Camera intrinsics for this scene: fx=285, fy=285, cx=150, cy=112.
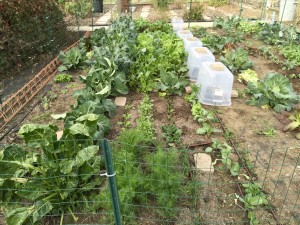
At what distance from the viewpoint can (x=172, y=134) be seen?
4.11m

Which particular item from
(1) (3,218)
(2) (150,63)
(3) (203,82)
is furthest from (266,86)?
(1) (3,218)

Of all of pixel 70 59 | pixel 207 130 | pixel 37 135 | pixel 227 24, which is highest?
pixel 37 135

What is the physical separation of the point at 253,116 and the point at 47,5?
234 inches

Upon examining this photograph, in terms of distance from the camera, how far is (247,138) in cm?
420

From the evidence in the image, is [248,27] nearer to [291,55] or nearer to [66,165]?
[291,55]

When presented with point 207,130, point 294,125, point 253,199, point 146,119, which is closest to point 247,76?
point 294,125

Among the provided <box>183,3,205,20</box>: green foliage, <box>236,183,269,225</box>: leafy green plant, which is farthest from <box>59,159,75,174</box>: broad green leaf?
<box>183,3,205,20</box>: green foliage

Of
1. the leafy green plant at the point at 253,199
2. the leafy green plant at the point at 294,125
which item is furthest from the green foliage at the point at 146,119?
the leafy green plant at the point at 294,125

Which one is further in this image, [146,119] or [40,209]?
[146,119]

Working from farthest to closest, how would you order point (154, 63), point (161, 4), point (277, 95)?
point (161, 4), point (154, 63), point (277, 95)

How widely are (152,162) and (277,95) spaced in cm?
282

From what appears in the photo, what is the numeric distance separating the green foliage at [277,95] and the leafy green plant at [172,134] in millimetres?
1787

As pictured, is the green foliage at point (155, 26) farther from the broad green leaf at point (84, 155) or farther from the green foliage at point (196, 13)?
the broad green leaf at point (84, 155)

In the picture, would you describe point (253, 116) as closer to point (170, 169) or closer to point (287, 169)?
point (287, 169)
